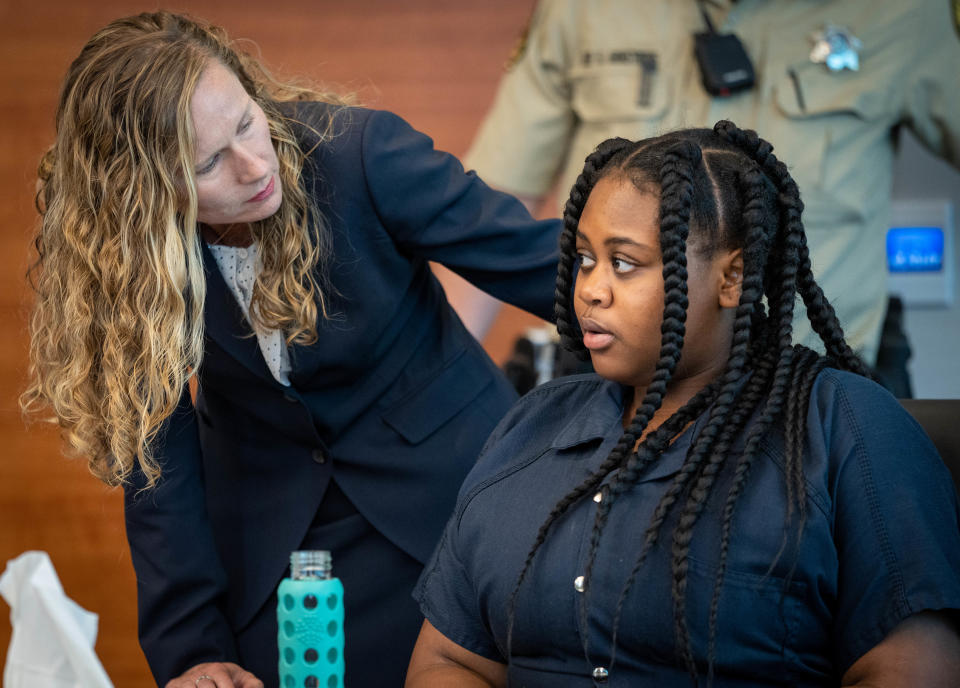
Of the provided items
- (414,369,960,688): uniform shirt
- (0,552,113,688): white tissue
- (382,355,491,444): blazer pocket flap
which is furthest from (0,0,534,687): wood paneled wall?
(0,552,113,688): white tissue

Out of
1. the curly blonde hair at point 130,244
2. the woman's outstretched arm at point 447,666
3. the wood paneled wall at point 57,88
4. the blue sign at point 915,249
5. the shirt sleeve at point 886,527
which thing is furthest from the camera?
the wood paneled wall at point 57,88

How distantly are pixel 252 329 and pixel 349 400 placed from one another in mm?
183

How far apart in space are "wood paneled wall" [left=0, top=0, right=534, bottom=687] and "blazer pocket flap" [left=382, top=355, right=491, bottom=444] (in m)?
1.58

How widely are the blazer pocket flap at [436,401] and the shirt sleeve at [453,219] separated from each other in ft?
0.55

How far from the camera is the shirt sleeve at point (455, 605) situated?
1.31 m

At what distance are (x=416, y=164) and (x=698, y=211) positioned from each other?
53cm

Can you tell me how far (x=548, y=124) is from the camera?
103 inches

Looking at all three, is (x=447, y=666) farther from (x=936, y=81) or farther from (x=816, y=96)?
(x=936, y=81)

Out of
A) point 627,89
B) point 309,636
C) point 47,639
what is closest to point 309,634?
point 309,636

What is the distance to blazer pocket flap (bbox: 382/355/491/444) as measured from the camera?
1708mm

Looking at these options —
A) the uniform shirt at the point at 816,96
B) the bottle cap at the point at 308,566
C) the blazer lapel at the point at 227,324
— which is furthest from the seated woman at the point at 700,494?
the uniform shirt at the point at 816,96

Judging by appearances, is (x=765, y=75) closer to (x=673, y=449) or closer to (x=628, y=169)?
(x=628, y=169)

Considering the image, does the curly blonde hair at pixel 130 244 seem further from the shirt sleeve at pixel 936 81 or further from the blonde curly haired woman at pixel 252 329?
the shirt sleeve at pixel 936 81

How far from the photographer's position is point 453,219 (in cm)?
163
